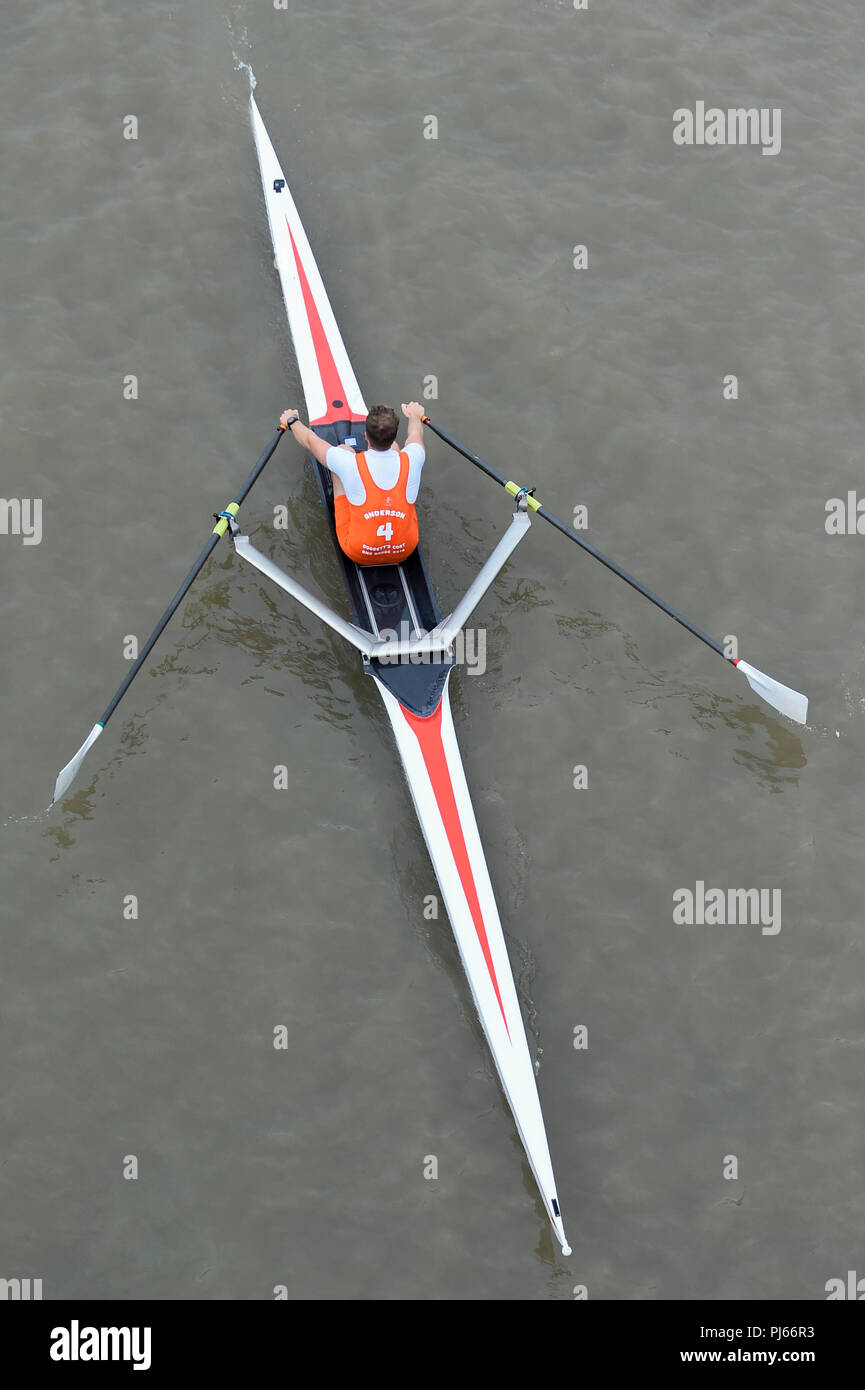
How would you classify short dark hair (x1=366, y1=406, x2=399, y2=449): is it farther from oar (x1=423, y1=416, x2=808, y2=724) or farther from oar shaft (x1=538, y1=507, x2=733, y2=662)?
oar shaft (x1=538, y1=507, x2=733, y2=662)

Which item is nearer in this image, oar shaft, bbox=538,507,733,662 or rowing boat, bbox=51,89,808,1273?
rowing boat, bbox=51,89,808,1273

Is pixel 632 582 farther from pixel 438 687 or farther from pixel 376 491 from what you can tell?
pixel 376 491

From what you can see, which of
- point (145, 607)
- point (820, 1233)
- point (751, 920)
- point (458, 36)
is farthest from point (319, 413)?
point (820, 1233)

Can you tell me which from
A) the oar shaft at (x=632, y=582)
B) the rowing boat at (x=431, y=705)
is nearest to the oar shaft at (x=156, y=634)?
the rowing boat at (x=431, y=705)

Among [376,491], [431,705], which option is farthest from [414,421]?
[431,705]

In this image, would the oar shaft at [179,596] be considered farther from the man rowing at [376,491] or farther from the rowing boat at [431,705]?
the man rowing at [376,491]

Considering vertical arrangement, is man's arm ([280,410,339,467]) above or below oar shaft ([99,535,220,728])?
above

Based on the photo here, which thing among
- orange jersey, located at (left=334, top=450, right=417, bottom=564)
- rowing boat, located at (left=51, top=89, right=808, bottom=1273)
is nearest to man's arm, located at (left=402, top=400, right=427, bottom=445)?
rowing boat, located at (left=51, top=89, right=808, bottom=1273)
